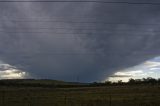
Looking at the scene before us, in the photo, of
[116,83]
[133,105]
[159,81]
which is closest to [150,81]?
[159,81]

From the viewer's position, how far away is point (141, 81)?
7795 inches

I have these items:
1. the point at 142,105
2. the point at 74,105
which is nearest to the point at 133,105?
the point at 142,105

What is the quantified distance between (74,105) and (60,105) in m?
2.17

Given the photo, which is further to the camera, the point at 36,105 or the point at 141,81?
the point at 141,81

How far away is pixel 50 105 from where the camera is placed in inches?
1919

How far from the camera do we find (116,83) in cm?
19850

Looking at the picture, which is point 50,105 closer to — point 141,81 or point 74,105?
point 74,105

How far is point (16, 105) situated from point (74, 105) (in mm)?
8382

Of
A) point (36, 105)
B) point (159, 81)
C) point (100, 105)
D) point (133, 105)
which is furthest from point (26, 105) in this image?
point (159, 81)

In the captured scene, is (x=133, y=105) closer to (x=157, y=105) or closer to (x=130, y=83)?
(x=157, y=105)

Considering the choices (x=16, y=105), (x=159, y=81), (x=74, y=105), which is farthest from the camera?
(x=159, y=81)

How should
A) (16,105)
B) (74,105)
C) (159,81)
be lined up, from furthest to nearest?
(159,81), (16,105), (74,105)

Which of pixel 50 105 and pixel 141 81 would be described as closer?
pixel 50 105

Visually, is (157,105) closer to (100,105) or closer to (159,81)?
(100,105)
